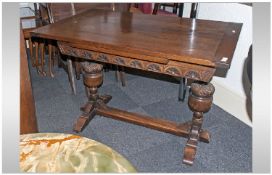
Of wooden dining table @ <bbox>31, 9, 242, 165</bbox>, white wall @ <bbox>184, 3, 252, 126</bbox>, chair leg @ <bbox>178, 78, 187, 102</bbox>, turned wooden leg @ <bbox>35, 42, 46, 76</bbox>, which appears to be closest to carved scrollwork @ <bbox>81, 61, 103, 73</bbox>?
wooden dining table @ <bbox>31, 9, 242, 165</bbox>

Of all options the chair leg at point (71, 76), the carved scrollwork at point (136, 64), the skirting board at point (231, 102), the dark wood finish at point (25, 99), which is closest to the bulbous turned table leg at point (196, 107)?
the carved scrollwork at point (136, 64)

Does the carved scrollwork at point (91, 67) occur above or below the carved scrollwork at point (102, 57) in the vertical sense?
below

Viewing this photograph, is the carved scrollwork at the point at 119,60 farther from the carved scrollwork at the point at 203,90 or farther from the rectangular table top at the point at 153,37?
the carved scrollwork at the point at 203,90

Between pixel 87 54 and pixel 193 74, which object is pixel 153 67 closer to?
pixel 193 74

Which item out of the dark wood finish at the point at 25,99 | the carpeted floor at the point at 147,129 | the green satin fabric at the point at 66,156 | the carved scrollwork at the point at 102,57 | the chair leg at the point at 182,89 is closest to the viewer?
the green satin fabric at the point at 66,156

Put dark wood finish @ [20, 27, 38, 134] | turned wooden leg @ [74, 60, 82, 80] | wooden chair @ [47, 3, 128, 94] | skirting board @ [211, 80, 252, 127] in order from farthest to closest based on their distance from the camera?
turned wooden leg @ [74, 60, 82, 80] → wooden chair @ [47, 3, 128, 94] → skirting board @ [211, 80, 252, 127] → dark wood finish @ [20, 27, 38, 134]

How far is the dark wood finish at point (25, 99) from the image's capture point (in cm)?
106

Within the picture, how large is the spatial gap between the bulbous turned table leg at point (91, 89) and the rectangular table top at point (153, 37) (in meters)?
0.32

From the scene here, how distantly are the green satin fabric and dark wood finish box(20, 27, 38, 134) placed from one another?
0.31 ft

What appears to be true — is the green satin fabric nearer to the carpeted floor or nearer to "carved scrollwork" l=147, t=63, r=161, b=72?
"carved scrollwork" l=147, t=63, r=161, b=72

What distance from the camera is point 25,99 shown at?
1.10 metres

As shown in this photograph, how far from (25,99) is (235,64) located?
1594 millimetres

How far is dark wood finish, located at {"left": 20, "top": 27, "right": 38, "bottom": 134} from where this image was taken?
1.06 meters

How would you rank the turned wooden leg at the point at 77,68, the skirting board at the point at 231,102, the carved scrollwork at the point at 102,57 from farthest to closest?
the turned wooden leg at the point at 77,68
the skirting board at the point at 231,102
the carved scrollwork at the point at 102,57
